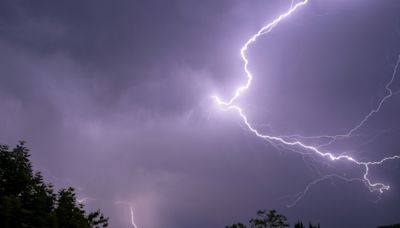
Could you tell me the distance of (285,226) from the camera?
23.5 m

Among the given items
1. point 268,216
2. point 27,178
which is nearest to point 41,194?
point 27,178

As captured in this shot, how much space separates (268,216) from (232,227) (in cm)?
377

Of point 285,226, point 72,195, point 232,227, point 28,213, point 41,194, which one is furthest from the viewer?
point 232,227

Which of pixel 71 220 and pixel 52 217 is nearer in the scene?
pixel 52 217

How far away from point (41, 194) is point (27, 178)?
4.00 feet

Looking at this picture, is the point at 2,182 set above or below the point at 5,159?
below

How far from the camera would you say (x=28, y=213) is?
15820mm

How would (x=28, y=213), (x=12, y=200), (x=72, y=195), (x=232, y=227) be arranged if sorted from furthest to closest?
(x=232, y=227) < (x=72, y=195) < (x=28, y=213) < (x=12, y=200)

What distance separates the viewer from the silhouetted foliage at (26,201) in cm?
1502

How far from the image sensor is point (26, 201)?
17031mm

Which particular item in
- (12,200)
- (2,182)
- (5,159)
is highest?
(5,159)

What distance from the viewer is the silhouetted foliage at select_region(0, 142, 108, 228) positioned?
15.0 metres

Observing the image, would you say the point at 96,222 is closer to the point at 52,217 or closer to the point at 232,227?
the point at 52,217

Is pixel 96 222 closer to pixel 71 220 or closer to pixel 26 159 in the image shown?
pixel 71 220
